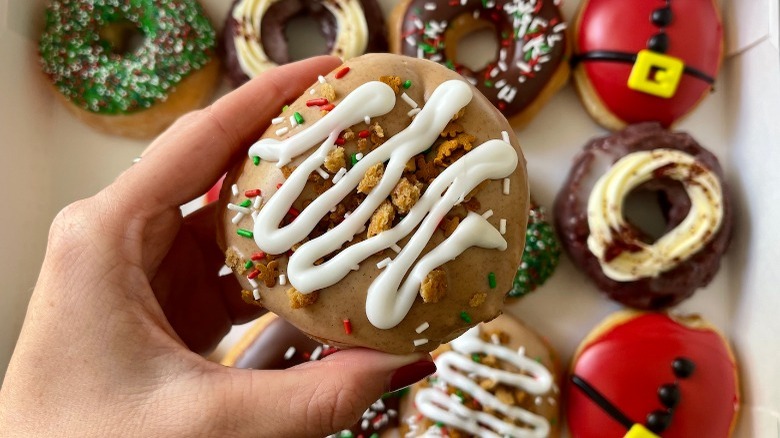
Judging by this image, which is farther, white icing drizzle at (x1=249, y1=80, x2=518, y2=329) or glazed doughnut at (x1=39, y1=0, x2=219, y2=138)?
glazed doughnut at (x1=39, y1=0, x2=219, y2=138)

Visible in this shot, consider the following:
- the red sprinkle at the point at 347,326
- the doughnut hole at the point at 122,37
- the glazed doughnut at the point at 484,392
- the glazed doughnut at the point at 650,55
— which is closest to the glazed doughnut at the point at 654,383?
the glazed doughnut at the point at 484,392

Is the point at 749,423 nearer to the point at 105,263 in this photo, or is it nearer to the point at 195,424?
the point at 195,424

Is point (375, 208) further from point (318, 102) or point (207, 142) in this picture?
point (207, 142)

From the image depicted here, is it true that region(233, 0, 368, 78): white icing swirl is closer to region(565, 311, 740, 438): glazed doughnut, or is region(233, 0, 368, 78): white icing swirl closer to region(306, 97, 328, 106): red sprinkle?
region(306, 97, 328, 106): red sprinkle

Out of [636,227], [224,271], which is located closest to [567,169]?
[636,227]

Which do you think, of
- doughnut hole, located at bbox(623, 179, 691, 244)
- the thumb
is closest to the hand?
the thumb
